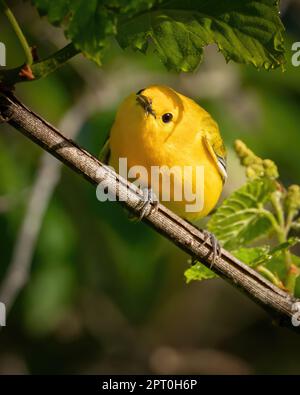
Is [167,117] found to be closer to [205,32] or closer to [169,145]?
[169,145]

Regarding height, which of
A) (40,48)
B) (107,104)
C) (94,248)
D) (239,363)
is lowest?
(239,363)

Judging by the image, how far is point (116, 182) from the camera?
2.04m

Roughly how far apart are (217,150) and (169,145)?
1.22 feet

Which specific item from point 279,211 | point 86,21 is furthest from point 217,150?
point 86,21

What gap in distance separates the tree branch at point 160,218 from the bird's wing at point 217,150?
4.45ft

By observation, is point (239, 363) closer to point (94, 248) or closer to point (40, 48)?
point (94, 248)

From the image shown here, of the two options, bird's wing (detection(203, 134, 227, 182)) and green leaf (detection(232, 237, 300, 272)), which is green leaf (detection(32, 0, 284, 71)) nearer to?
green leaf (detection(232, 237, 300, 272))

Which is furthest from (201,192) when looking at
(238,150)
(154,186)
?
(238,150)

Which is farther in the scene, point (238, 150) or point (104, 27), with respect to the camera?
point (238, 150)

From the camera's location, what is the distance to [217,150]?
11.7 ft

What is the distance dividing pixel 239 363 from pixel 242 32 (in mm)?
3626

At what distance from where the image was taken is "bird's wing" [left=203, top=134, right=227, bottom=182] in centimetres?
353

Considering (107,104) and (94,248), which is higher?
(107,104)

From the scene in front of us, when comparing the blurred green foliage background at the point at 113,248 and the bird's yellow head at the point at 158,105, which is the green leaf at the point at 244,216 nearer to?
the bird's yellow head at the point at 158,105
